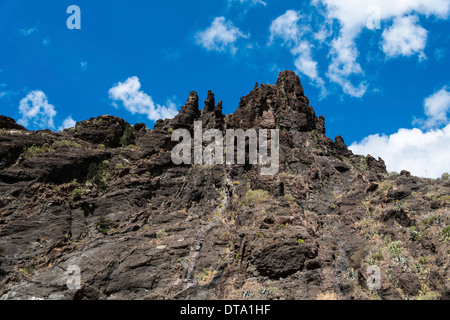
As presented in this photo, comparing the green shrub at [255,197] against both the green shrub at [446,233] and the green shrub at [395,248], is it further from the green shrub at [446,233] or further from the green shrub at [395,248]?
the green shrub at [446,233]

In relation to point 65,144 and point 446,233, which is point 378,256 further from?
point 65,144

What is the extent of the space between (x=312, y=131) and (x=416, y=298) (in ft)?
98.5

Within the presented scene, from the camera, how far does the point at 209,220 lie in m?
30.5

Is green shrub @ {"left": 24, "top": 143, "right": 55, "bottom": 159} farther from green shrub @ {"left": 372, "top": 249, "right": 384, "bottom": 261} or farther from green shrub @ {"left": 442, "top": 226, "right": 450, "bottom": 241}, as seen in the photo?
green shrub @ {"left": 442, "top": 226, "right": 450, "bottom": 241}

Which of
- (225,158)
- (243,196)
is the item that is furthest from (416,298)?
(225,158)

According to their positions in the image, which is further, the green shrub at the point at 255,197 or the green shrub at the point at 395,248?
the green shrub at the point at 255,197

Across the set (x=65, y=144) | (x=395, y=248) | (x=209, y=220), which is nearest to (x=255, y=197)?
(x=209, y=220)

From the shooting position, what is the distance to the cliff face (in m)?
21.6

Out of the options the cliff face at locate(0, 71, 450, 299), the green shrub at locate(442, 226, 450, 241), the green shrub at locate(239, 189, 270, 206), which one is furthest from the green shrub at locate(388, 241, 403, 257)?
the green shrub at locate(239, 189, 270, 206)

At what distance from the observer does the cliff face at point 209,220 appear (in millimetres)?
21641

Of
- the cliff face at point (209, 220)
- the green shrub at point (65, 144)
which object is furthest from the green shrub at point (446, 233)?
the green shrub at point (65, 144)

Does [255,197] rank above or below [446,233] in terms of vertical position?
above

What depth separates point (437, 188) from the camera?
28531 millimetres
